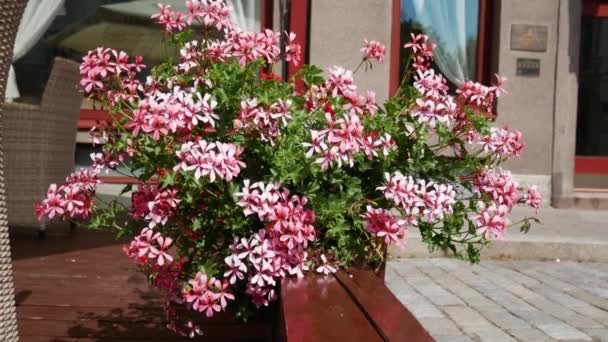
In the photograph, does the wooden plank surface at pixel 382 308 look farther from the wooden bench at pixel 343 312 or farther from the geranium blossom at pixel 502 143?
the geranium blossom at pixel 502 143

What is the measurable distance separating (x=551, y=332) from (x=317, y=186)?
1.80 m

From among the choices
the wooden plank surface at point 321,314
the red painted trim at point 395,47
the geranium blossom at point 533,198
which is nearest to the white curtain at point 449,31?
the red painted trim at point 395,47

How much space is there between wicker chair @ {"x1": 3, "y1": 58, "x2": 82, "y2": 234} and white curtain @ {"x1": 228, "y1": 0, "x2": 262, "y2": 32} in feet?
10.7

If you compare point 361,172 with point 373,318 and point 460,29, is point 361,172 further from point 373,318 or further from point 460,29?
point 460,29

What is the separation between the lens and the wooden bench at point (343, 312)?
125 cm

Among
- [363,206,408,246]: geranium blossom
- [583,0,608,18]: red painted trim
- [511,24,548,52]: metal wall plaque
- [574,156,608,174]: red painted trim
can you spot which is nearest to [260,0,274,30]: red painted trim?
[511,24,548,52]: metal wall plaque

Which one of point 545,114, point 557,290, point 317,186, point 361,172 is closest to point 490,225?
point 361,172

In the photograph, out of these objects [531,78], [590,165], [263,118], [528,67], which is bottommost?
[590,165]

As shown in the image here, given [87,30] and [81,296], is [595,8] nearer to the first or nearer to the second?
[87,30]

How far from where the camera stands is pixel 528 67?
7426 mm

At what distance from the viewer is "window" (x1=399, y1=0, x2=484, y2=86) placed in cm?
780

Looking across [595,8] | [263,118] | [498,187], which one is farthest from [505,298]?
[595,8]

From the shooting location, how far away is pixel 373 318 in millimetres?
1355

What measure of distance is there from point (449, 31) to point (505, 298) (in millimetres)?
4756
